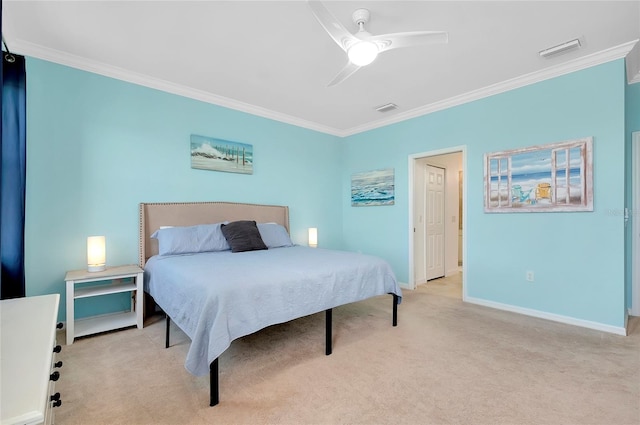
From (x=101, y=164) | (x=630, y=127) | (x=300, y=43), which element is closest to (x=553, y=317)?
(x=630, y=127)

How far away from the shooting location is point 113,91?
10.5ft

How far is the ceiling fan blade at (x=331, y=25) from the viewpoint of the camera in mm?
1782

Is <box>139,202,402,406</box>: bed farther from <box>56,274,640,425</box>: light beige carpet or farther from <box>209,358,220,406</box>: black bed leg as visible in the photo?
<box>56,274,640,425</box>: light beige carpet

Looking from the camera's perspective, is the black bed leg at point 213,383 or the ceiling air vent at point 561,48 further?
the ceiling air vent at point 561,48

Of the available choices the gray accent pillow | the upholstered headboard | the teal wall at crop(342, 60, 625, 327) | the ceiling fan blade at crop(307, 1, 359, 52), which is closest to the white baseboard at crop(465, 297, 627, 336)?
the teal wall at crop(342, 60, 625, 327)

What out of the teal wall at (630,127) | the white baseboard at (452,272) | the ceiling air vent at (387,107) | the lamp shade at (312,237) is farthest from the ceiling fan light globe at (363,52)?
the white baseboard at (452,272)

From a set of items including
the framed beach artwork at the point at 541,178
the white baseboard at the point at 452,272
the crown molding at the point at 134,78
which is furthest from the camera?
the white baseboard at the point at 452,272

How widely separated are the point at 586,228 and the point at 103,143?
5076 mm

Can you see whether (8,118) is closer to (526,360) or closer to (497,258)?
(526,360)

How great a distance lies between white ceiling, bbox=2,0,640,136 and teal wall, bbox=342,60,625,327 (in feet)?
0.74

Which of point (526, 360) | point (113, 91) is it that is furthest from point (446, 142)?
point (113, 91)

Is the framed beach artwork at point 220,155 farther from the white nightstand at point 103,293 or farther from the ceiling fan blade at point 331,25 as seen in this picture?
the ceiling fan blade at point 331,25

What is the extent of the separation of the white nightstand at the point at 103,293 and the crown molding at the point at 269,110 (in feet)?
6.85

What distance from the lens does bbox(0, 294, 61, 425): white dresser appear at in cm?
65
